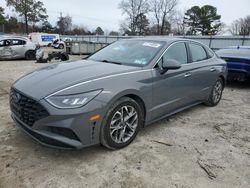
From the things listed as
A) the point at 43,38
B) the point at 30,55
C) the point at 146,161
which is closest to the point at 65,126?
the point at 146,161

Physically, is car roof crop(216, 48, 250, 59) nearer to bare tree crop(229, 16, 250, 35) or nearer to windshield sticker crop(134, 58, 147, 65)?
windshield sticker crop(134, 58, 147, 65)

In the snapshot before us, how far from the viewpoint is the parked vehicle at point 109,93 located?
2354 mm

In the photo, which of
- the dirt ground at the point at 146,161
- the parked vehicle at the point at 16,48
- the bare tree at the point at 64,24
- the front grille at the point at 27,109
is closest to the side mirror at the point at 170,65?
the dirt ground at the point at 146,161

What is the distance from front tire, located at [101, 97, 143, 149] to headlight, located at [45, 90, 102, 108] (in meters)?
0.34

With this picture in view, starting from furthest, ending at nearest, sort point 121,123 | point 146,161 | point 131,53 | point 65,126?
point 131,53
point 121,123
point 146,161
point 65,126

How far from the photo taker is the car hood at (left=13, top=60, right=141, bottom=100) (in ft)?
8.14

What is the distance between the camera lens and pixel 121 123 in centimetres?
283

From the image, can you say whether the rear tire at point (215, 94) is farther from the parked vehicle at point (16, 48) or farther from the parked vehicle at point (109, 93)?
the parked vehicle at point (16, 48)

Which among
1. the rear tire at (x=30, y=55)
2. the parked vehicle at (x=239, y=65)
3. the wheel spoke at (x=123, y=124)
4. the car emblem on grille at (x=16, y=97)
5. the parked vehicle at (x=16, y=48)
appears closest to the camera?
the car emblem on grille at (x=16, y=97)

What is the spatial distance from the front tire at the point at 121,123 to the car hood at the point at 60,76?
1.41ft

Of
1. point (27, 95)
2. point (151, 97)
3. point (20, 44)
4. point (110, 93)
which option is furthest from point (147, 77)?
point (20, 44)

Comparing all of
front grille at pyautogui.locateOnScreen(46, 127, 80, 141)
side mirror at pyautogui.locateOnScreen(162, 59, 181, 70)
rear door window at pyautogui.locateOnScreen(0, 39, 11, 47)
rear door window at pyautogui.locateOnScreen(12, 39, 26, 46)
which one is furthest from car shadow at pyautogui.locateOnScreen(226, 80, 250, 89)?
rear door window at pyautogui.locateOnScreen(0, 39, 11, 47)

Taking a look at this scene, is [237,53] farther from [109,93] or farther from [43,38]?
[43,38]

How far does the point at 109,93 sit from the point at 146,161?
3.05ft
